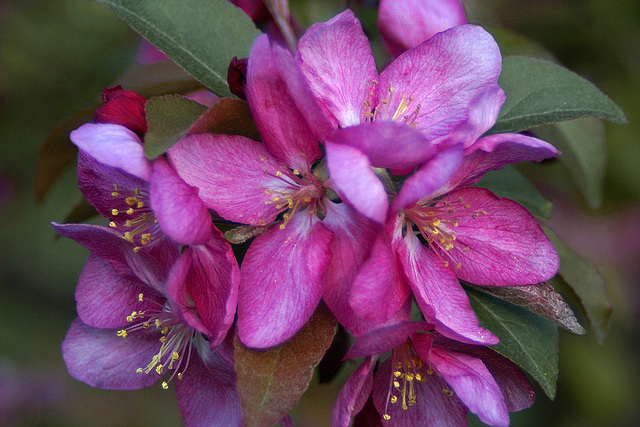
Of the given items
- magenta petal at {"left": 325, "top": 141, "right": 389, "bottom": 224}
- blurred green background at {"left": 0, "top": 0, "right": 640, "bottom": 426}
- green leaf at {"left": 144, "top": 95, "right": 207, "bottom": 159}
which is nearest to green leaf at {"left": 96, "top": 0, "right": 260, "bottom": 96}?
green leaf at {"left": 144, "top": 95, "right": 207, "bottom": 159}

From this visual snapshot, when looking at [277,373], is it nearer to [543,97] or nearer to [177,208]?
[177,208]

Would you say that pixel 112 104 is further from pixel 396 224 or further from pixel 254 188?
pixel 396 224

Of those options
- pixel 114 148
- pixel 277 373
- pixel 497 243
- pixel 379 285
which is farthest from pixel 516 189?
pixel 114 148

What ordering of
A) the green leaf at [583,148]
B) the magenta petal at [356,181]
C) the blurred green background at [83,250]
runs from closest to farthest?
the magenta petal at [356,181] → the green leaf at [583,148] → the blurred green background at [83,250]

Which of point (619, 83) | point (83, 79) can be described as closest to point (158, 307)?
point (83, 79)

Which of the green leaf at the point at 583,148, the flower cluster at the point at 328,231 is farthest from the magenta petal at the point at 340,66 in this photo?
the green leaf at the point at 583,148

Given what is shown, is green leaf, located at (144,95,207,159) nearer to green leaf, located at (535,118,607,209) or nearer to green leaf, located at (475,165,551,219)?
green leaf, located at (475,165,551,219)

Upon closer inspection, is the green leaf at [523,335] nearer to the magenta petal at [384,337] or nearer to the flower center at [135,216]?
the magenta petal at [384,337]
